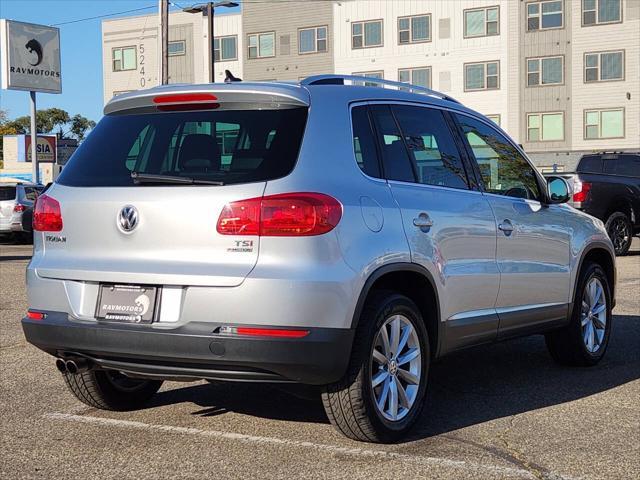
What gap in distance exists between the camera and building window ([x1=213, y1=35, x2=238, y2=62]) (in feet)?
176

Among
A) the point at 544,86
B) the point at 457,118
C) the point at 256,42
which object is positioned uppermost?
the point at 256,42

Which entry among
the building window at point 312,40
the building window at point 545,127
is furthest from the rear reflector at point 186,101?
the building window at point 312,40

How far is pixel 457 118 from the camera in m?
6.12

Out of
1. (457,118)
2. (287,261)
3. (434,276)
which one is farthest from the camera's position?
(457,118)

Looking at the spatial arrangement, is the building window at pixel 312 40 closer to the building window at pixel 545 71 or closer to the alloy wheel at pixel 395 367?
the building window at pixel 545 71

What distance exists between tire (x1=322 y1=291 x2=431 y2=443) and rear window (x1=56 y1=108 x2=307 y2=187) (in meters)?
0.89

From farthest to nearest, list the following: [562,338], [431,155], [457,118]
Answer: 1. [562,338]
2. [457,118]
3. [431,155]

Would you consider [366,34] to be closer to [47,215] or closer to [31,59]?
[31,59]

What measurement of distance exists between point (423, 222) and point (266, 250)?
1118 millimetres

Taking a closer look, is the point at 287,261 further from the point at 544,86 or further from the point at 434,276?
the point at 544,86

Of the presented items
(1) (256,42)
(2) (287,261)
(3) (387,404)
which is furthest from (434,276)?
(1) (256,42)

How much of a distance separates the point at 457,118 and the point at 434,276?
1320 millimetres

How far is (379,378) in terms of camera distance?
492 cm

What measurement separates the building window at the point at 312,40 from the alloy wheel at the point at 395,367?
156ft
